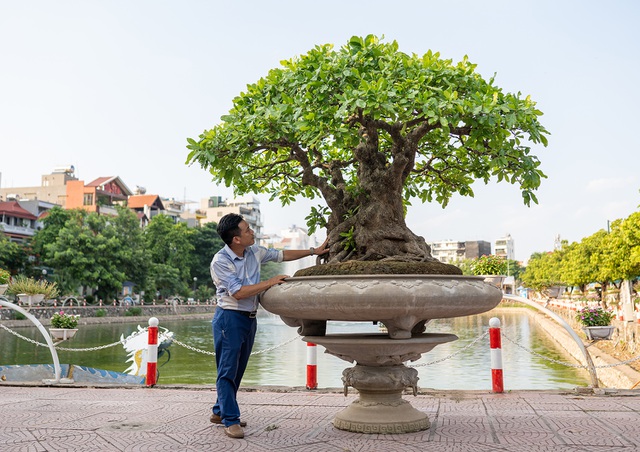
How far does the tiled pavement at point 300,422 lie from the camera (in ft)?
13.3

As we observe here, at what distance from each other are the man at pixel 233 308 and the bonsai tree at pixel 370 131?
64cm

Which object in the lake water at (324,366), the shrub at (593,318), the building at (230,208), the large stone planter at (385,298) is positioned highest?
the building at (230,208)

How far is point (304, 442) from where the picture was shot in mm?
4195

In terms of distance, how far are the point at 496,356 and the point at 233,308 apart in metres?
4.30

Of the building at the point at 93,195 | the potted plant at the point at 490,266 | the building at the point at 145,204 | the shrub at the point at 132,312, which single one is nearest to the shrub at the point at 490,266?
the potted plant at the point at 490,266

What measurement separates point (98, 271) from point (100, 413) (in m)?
38.6

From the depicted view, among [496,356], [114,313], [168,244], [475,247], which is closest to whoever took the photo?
[496,356]

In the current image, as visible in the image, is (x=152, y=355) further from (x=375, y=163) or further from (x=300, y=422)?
(x=375, y=163)

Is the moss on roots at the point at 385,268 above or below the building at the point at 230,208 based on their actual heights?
below

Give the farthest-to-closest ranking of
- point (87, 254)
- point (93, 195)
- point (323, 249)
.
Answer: point (93, 195) < point (87, 254) < point (323, 249)

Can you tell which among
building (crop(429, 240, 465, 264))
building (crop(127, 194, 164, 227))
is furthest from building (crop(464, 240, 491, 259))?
building (crop(127, 194, 164, 227))

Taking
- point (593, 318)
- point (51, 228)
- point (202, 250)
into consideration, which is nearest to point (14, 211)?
point (51, 228)

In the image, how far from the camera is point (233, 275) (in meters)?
4.46

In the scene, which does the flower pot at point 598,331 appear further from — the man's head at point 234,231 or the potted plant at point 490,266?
the man's head at point 234,231
